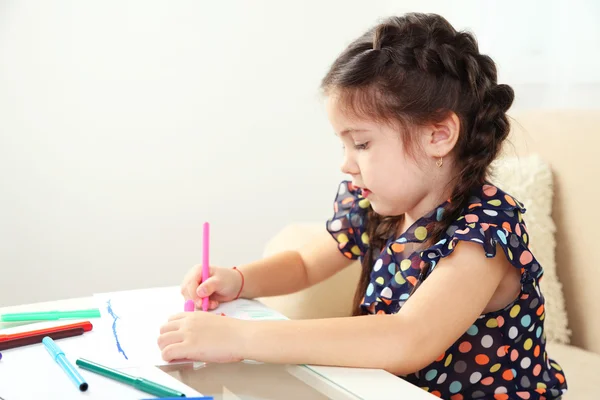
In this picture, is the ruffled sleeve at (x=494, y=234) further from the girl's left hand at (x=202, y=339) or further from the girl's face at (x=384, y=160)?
the girl's left hand at (x=202, y=339)

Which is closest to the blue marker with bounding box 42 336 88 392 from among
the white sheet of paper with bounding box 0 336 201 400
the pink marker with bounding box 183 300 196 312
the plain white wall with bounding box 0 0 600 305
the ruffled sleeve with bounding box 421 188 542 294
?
the white sheet of paper with bounding box 0 336 201 400

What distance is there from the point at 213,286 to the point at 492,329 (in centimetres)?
35

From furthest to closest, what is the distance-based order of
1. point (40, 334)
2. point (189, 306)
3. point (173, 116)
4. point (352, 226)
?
1. point (173, 116)
2. point (352, 226)
3. point (189, 306)
4. point (40, 334)

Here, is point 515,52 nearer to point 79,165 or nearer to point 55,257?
point 79,165

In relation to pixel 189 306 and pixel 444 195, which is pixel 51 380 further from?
pixel 444 195

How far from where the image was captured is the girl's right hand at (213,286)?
0.87m

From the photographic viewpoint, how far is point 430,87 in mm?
837

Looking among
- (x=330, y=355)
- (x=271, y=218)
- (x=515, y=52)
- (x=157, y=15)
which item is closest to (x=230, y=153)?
(x=271, y=218)

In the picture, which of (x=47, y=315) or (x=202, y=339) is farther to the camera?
(x=47, y=315)

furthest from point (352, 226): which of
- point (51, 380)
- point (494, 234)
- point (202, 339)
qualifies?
point (51, 380)

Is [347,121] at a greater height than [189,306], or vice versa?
[347,121]

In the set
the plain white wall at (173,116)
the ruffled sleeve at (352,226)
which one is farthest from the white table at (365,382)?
the plain white wall at (173,116)

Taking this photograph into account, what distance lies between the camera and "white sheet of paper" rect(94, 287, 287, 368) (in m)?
0.67

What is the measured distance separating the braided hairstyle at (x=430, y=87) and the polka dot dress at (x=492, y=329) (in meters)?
0.03
